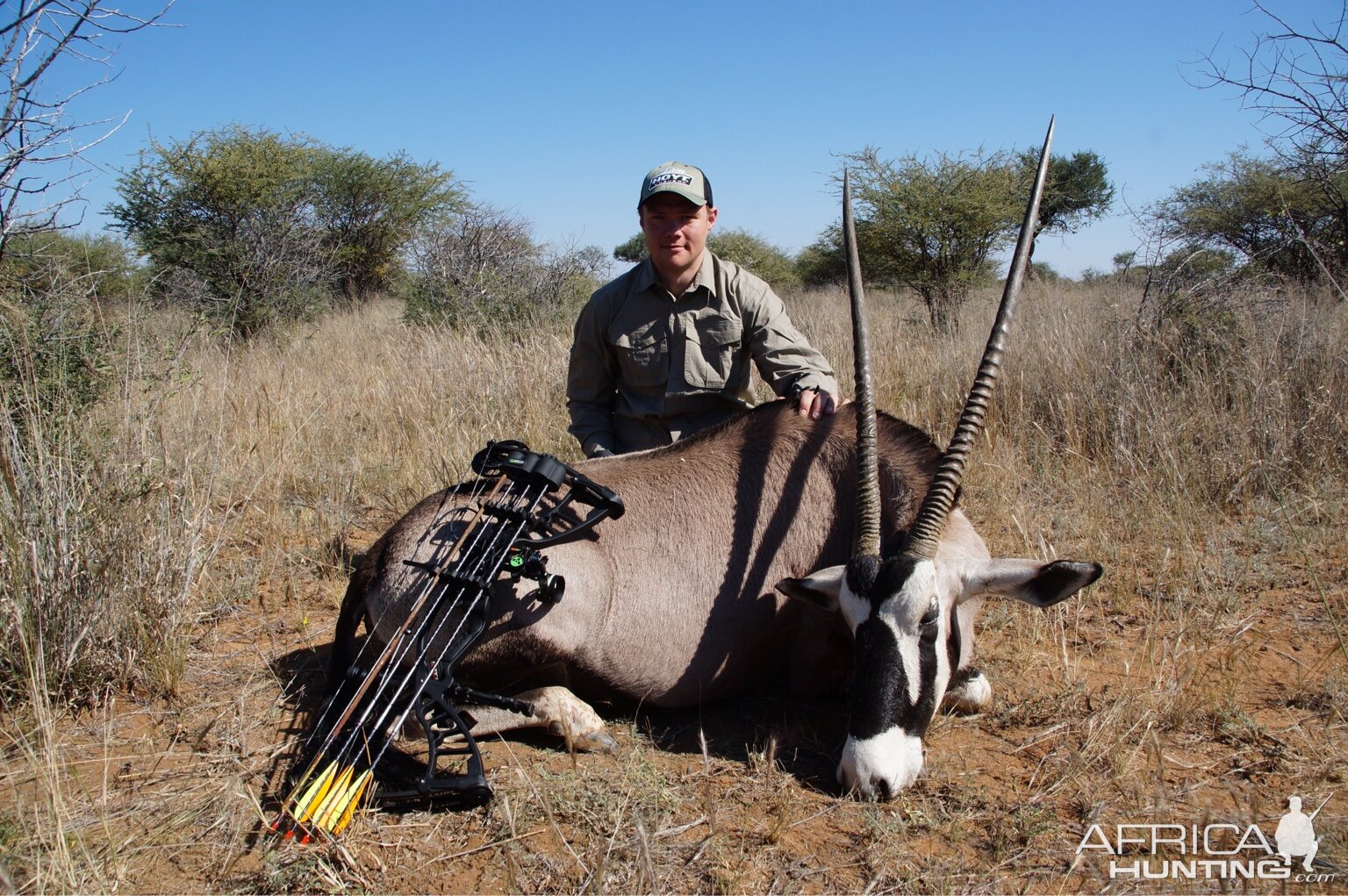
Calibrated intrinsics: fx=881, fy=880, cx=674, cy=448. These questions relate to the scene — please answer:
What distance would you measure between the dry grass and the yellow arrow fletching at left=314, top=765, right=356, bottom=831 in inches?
3.5

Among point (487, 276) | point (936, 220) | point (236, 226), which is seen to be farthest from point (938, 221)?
point (236, 226)

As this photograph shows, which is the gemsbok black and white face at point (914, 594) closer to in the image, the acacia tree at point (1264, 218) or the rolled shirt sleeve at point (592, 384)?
the rolled shirt sleeve at point (592, 384)

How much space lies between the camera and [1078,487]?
535 cm

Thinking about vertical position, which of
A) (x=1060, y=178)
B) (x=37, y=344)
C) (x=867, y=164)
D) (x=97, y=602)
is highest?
(x=1060, y=178)

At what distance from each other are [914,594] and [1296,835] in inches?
45.2

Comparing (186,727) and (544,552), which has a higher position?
(544,552)

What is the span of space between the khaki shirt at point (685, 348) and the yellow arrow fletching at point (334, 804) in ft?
7.46

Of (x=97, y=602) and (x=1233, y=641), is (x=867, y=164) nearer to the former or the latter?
(x=1233, y=641)

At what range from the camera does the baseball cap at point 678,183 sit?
413 cm

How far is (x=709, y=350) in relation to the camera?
4496 millimetres

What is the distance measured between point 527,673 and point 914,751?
4.51ft

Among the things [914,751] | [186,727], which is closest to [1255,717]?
[914,751]

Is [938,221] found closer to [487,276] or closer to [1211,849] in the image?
[487,276]

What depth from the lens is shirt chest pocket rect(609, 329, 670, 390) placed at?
14.7ft
